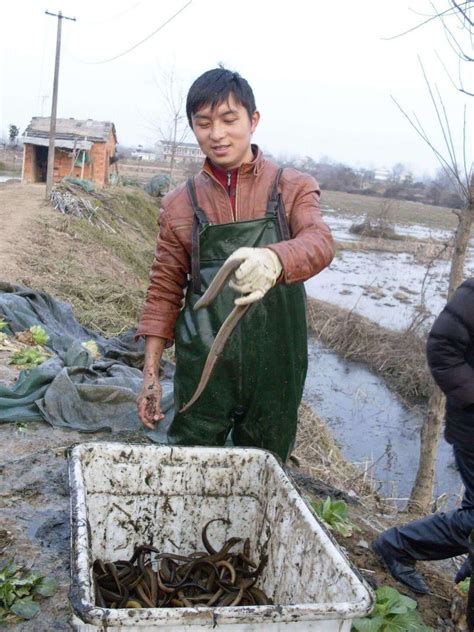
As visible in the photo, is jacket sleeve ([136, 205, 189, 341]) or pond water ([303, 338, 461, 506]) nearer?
jacket sleeve ([136, 205, 189, 341])

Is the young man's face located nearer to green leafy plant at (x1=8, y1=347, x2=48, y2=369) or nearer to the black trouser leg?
the black trouser leg

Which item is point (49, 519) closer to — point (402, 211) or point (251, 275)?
point (251, 275)

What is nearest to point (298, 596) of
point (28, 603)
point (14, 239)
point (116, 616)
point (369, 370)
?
point (116, 616)

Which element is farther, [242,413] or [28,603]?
[242,413]

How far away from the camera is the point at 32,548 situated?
116 inches

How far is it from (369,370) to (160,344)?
11846 mm

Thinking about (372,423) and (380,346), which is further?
(380,346)

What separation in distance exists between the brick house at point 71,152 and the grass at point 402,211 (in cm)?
1959

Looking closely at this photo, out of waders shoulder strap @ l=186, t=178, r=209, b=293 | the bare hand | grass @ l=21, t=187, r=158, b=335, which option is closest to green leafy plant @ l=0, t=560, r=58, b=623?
the bare hand

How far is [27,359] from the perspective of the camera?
5.68 metres

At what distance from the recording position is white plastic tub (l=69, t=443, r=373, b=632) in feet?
6.84

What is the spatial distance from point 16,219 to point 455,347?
13774mm

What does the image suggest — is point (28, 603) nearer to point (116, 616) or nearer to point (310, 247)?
point (116, 616)

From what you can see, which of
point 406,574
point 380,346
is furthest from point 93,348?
point 380,346
